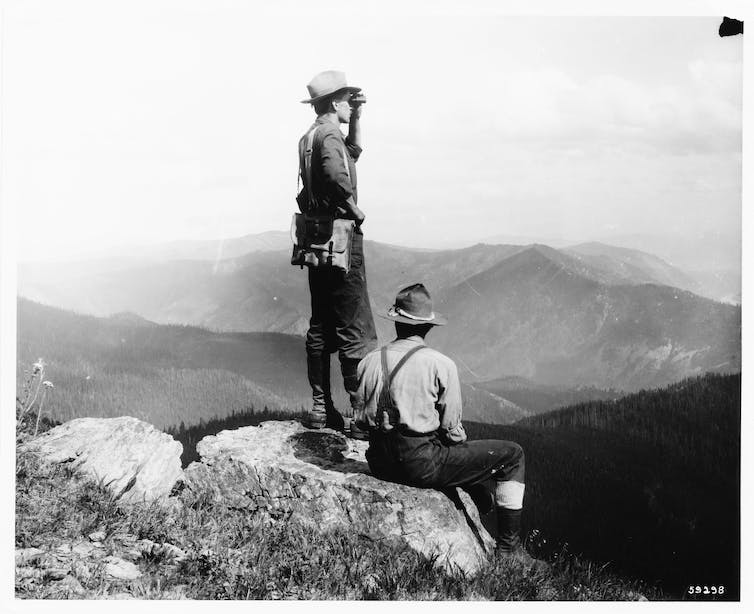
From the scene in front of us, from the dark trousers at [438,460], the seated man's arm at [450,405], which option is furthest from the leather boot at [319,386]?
the seated man's arm at [450,405]

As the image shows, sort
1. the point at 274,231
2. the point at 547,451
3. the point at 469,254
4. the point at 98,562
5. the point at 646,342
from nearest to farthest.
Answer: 1. the point at 98,562
2. the point at 547,451
3. the point at 274,231
4. the point at 646,342
5. the point at 469,254

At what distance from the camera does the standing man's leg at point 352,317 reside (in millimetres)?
6391

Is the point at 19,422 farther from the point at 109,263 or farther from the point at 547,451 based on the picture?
the point at 547,451

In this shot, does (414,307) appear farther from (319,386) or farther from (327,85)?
(327,85)

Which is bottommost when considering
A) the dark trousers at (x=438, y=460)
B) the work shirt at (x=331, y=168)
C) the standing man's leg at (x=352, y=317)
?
the dark trousers at (x=438, y=460)

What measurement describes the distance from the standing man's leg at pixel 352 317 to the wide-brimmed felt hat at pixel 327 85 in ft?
4.00

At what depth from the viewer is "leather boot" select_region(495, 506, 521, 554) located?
5.73 meters

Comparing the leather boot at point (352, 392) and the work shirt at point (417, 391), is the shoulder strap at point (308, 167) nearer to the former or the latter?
the leather boot at point (352, 392)

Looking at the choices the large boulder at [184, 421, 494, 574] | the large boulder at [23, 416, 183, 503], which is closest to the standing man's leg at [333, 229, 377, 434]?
the large boulder at [184, 421, 494, 574]

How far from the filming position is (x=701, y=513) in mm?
7152

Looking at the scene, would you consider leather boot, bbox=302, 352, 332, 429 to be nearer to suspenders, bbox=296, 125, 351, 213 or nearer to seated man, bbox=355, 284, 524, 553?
seated man, bbox=355, 284, 524, 553

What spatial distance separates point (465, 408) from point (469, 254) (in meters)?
2.99

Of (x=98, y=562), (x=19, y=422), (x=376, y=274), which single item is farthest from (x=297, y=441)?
(x=376, y=274)

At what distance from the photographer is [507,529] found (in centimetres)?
574
